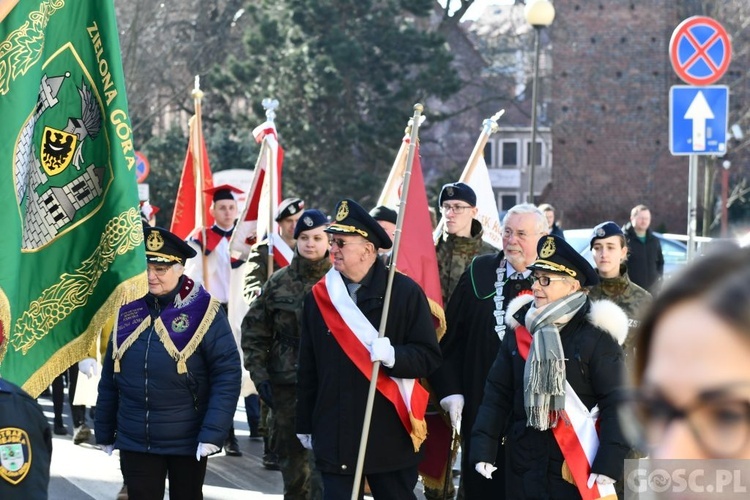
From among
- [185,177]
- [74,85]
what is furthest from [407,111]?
[74,85]

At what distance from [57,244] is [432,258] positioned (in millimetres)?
3276

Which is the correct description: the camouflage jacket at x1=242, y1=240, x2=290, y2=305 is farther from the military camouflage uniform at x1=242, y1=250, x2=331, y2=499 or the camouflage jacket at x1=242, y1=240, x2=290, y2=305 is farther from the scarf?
the scarf

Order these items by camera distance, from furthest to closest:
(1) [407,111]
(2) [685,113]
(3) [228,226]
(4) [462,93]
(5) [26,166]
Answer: (4) [462,93], (1) [407,111], (3) [228,226], (2) [685,113], (5) [26,166]

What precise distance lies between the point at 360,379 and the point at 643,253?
388 inches

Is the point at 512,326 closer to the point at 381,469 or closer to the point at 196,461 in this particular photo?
the point at 381,469

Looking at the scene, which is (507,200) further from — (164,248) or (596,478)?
(596,478)

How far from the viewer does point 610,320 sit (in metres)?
5.97

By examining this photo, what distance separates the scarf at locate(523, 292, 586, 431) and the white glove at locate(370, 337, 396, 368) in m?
0.85

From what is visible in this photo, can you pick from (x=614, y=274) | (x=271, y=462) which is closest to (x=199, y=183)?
(x=271, y=462)

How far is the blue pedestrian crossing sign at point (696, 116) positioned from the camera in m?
11.6

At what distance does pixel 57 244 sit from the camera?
5.52 meters

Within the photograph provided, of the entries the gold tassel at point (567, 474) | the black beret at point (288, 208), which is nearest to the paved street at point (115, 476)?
the black beret at point (288, 208)

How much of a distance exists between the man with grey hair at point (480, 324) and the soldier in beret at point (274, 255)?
107 inches

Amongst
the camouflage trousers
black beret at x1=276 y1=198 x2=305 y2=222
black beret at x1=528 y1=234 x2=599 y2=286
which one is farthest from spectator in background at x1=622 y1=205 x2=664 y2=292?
black beret at x1=528 y1=234 x2=599 y2=286
